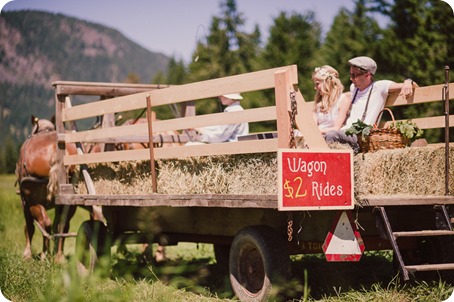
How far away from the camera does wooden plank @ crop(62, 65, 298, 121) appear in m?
5.02

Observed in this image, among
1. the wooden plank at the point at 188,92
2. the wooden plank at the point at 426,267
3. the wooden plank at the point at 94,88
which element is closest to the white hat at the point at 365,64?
the wooden plank at the point at 188,92

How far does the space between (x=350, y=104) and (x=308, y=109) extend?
1.37 metres

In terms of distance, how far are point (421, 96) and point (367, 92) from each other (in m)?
0.49

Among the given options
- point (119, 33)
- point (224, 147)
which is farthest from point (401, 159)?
point (119, 33)

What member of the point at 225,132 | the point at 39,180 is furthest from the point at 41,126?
the point at 225,132

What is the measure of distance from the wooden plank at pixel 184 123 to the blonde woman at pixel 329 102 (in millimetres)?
1099

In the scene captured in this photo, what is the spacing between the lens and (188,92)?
19.0ft

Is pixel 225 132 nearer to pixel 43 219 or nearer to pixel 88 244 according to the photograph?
pixel 88 244

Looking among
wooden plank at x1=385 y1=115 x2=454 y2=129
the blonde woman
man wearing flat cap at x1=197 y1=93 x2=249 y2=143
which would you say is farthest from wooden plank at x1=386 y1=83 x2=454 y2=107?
man wearing flat cap at x1=197 y1=93 x2=249 y2=143

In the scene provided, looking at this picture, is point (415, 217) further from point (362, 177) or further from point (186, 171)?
point (186, 171)

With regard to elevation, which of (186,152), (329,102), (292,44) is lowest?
(186,152)

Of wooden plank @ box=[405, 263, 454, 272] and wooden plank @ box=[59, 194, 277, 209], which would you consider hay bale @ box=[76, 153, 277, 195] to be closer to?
wooden plank @ box=[59, 194, 277, 209]

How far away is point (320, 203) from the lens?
4.70m

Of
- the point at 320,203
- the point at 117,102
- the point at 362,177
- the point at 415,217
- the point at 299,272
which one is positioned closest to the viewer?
the point at 320,203
